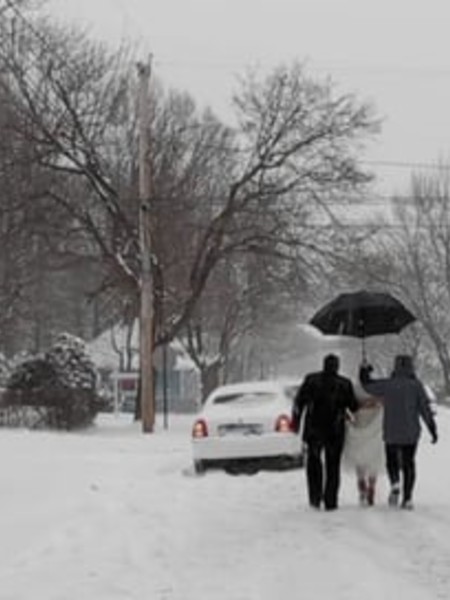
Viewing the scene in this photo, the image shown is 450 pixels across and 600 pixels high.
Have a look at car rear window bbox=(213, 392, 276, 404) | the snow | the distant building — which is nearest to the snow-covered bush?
car rear window bbox=(213, 392, 276, 404)

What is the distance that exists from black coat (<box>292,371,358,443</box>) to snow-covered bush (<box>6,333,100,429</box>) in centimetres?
1830

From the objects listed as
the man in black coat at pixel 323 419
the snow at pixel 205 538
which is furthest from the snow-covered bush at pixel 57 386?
the man in black coat at pixel 323 419

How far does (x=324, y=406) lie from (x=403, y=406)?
2.74 ft

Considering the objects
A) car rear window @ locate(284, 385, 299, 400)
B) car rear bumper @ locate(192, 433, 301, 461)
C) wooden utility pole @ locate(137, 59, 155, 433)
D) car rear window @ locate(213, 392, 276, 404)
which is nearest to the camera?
car rear bumper @ locate(192, 433, 301, 461)

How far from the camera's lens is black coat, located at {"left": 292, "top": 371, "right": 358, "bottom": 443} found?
13.9m

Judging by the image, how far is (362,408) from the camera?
14453 mm

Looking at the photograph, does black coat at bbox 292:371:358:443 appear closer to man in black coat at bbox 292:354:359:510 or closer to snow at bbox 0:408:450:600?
man in black coat at bbox 292:354:359:510

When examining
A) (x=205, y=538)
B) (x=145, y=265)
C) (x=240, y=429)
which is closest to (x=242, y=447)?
(x=240, y=429)

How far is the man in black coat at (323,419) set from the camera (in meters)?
13.9

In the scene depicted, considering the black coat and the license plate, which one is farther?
the license plate

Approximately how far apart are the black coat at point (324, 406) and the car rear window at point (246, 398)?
5556mm

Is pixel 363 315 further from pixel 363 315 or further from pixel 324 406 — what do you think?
pixel 324 406

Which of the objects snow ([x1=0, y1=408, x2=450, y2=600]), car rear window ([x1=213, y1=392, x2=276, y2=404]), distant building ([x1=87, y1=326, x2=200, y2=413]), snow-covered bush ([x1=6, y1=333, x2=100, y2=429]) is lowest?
snow ([x1=0, y1=408, x2=450, y2=600])

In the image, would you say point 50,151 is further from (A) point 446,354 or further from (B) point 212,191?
(A) point 446,354
